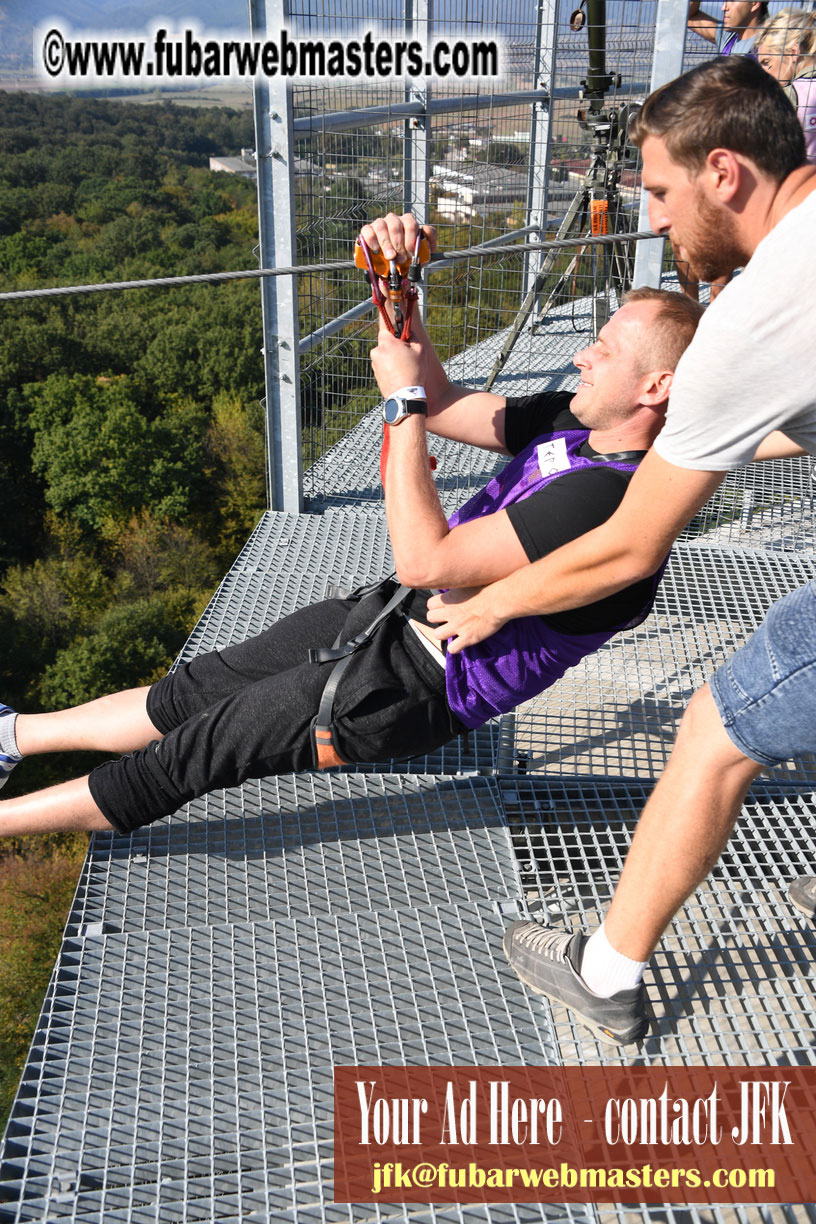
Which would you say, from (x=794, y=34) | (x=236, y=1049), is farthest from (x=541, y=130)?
(x=236, y=1049)

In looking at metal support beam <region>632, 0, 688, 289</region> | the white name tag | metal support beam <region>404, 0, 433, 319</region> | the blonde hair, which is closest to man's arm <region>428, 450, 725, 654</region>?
the white name tag

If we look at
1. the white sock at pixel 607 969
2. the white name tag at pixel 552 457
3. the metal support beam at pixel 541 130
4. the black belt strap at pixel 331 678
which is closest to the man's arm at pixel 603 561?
the black belt strap at pixel 331 678

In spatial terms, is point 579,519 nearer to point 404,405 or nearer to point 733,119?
point 404,405

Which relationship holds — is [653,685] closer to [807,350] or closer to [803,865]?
[803,865]

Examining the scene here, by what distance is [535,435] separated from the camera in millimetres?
2143

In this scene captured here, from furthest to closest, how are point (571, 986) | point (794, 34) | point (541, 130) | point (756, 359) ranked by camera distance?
point (541, 130) < point (794, 34) < point (571, 986) < point (756, 359)

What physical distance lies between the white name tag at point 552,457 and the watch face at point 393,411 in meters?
0.30

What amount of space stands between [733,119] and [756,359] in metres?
0.40

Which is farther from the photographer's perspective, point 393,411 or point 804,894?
point 804,894

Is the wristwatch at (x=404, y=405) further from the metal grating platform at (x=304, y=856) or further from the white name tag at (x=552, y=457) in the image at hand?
the metal grating platform at (x=304, y=856)

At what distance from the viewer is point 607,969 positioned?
159cm

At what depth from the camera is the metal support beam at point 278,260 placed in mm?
3145

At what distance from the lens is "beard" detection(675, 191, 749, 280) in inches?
54.7

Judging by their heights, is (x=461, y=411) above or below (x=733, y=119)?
below
